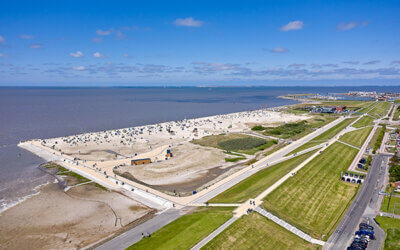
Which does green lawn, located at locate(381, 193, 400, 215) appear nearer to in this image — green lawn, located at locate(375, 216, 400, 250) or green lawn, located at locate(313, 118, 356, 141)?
green lawn, located at locate(375, 216, 400, 250)

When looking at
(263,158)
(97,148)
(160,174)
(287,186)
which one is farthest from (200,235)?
(97,148)

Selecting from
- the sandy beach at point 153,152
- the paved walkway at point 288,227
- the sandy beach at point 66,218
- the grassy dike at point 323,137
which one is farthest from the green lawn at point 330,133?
the sandy beach at point 66,218

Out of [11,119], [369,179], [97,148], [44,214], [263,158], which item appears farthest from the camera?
[11,119]

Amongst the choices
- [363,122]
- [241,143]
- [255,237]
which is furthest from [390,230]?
[363,122]

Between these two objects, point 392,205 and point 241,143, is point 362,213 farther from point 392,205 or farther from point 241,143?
point 241,143

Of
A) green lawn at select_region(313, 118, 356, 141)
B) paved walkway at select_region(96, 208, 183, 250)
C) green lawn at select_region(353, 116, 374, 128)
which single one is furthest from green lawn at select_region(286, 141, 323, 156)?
paved walkway at select_region(96, 208, 183, 250)

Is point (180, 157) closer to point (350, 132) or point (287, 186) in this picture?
point (287, 186)
